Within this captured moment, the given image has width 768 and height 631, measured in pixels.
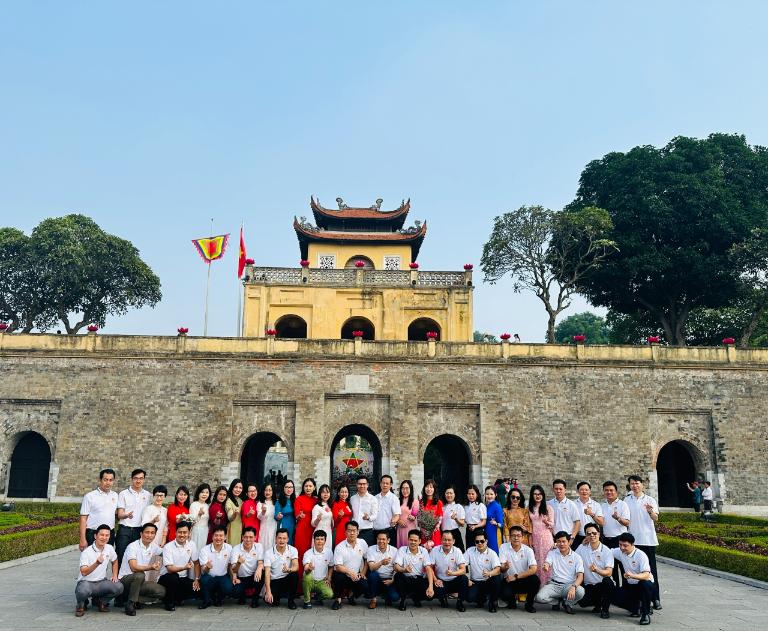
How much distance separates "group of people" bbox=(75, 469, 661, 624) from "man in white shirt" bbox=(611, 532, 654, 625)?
0.05 ft

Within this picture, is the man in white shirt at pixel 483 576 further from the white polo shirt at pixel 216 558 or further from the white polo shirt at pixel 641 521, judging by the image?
the white polo shirt at pixel 216 558

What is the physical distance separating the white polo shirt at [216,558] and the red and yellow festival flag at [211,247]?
21.4 meters

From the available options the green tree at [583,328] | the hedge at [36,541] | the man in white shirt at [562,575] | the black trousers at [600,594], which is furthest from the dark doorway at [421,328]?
the green tree at [583,328]

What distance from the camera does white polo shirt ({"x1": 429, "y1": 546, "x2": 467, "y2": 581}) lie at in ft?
26.3

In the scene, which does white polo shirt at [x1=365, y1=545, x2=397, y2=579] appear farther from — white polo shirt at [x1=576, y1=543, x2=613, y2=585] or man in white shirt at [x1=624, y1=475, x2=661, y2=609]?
man in white shirt at [x1=624, y1=475, x2=661, y2=609]

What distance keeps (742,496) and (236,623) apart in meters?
21.0

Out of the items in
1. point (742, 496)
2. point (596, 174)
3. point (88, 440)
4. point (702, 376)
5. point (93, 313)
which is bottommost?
point (742, 496)

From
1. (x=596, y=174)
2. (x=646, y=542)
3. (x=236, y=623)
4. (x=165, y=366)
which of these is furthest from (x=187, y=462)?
(x=596, y=174)

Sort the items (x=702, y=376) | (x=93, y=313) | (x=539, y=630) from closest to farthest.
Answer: (x=539, y=630), (x=702, y=376), (x=93, y=313)

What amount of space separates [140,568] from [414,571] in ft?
11.4

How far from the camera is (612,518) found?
8477 millimetres

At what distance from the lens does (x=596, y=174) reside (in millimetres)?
33500

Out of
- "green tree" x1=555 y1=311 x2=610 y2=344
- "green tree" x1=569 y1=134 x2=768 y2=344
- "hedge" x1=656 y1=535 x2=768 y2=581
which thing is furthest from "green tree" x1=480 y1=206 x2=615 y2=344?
"green tree" x1=555 y1=311 x2=610 y2=344

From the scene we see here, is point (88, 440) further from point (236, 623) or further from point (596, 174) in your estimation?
point (596, 174)
